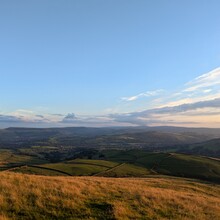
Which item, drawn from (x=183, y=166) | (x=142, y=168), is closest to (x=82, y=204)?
(x=142, y=168)

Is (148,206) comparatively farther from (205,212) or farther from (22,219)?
(22,219)

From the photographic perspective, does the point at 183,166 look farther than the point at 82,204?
Yes

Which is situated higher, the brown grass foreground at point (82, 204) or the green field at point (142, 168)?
the brown grass foreground at point (82, 204)

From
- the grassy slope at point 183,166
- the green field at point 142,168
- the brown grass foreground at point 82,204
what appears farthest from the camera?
the grassy slope at point 183,166

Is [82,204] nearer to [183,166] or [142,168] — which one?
[142,168]

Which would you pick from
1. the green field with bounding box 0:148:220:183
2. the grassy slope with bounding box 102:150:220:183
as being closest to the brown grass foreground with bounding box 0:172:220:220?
the green field with bounding box 0:148:220:183

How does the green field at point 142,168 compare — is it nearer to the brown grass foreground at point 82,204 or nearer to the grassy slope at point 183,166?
the grassy slope at point 183,166

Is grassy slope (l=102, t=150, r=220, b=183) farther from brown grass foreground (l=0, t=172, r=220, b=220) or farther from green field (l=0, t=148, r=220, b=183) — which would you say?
brown grass foreground (l=0, t=172, r=220, b=220)

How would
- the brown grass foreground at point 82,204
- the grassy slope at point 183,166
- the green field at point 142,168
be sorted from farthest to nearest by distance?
the grassy slope at point 183,166 → the green field at point 142,168 → the brown grass foreground at point 82,204

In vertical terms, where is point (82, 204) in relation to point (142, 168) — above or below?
above

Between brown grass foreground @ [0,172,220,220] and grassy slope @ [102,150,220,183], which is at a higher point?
brown grass foreground @ [0,172,220,220]

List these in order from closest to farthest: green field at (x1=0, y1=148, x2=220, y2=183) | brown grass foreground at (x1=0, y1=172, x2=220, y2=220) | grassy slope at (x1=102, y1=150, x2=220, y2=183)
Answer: brown grass foreground at (x1=0, y1=172, x2=220, y2=220) → green field at (x1=0, y1=148, x2=220, y2=183) → grassy slope at (x1=102, y1=150, x2=220, y2=183)

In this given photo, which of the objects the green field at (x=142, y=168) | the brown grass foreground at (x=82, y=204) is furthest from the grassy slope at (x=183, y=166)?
the brown grass foreground at (x=82, y=204)

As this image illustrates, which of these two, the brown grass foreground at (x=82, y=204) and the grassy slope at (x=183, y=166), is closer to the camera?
the brown grass foreground at (x=82, y=204)
